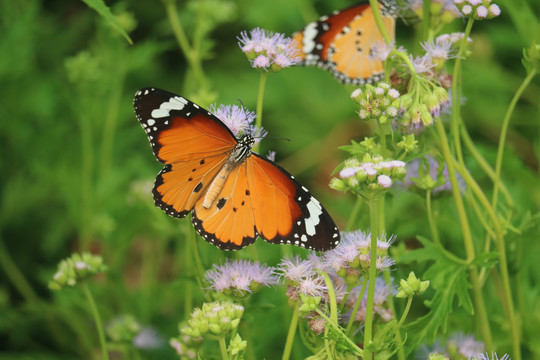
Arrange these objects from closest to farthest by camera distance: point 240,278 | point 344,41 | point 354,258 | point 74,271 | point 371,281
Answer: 1. point 371,281
2. point 354,258
3. point 240,278
4. point 74,271
5. point 344,41

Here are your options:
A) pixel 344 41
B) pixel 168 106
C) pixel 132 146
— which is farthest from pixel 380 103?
pixel 132 146

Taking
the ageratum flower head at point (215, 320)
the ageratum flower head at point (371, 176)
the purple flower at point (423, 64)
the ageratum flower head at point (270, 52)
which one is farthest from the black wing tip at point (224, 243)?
the purple flower at point (423, 64)

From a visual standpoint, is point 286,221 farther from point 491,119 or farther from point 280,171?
point 491,119

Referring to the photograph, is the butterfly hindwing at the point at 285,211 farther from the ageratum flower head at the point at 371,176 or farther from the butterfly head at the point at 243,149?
the ageratum flower head at the point at 371,176

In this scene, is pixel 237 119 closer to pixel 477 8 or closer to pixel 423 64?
pixel 423 64

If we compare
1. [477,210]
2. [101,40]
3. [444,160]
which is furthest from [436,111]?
[101,40]
